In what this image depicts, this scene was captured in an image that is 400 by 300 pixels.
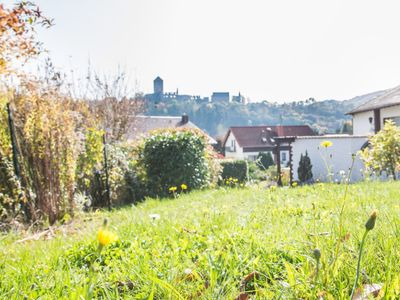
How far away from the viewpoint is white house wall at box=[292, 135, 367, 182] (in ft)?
57.5

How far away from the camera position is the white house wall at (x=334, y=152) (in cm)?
1752

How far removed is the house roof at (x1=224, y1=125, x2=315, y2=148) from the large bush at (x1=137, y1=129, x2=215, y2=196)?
39161 millimetres

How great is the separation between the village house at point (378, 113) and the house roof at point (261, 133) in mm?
24422

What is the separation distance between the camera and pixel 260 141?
160ft

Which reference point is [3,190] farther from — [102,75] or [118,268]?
[102,75]

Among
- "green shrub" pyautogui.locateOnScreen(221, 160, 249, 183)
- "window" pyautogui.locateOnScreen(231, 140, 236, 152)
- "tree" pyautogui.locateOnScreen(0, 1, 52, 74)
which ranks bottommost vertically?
"green shrub" pyautogui.locateOnScreen(221, 160, 249, 183)

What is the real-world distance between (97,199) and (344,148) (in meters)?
14.8

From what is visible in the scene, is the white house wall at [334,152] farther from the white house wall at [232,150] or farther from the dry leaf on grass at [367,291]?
the white house wall at [232,150]

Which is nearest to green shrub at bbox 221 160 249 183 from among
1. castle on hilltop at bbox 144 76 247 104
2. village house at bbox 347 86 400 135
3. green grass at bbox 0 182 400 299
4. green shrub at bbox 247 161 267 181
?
green shrub at bbox 247 161 267 181

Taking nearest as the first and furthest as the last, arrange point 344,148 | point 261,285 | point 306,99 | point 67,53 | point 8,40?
point 261,285 → point 8,40 → point 67,53 → point 344,148 → point 306,99

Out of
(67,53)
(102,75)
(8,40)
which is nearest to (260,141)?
(102,75)

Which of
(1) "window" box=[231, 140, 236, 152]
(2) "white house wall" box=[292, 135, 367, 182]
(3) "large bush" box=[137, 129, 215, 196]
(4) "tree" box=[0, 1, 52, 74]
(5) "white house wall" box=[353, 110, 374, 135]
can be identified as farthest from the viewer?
(1) "window" box=[231, 140, 236, 152]

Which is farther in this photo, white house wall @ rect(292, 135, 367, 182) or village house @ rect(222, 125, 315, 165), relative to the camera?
village house @ rect(222, 125, 315, 165)

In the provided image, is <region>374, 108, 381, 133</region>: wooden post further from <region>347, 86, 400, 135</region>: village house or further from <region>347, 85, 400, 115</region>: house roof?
<region>347, 85, 400, 115</region>: house roof
